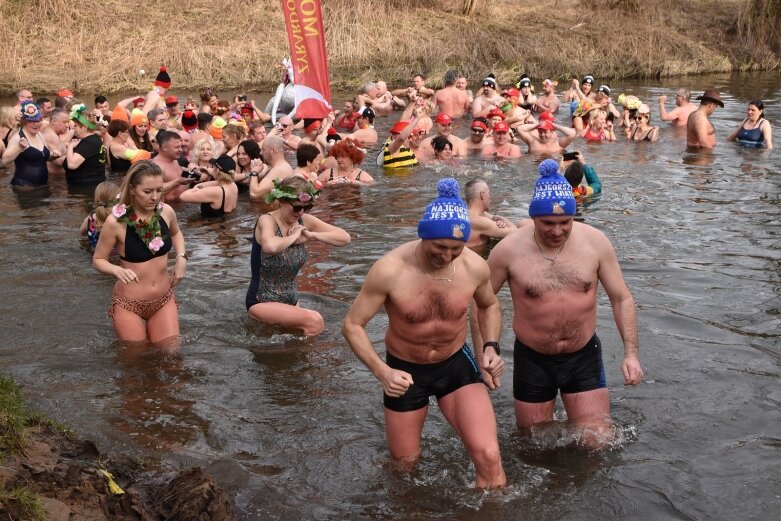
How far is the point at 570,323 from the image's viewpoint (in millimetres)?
5215

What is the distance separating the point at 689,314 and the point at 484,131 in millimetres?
7136

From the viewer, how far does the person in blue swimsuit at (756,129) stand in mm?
15398

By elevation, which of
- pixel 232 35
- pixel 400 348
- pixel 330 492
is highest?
pixel 232 35

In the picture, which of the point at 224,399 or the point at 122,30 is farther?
the point at 122,30

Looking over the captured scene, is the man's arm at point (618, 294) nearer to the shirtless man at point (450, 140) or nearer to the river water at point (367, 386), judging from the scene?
the river water at point (367, 386)

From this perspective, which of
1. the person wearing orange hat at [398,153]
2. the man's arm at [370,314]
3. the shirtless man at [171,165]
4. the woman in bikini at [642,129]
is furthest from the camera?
the woman in bikini at [642,129]

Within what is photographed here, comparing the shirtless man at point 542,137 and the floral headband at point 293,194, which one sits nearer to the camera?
the floral headband at point 293,194

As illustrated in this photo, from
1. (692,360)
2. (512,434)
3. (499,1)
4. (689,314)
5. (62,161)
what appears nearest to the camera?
(512,434)

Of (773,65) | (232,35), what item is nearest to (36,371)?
(232,35)

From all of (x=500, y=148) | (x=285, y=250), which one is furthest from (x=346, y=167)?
(x=285, y=250)

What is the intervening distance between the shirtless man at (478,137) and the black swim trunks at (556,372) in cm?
952

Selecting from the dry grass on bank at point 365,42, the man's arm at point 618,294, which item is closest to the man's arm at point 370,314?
the man's arm at point 618,294

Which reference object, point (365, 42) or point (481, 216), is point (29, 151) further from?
point (365, 42)

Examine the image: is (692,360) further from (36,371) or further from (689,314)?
(36,371)
